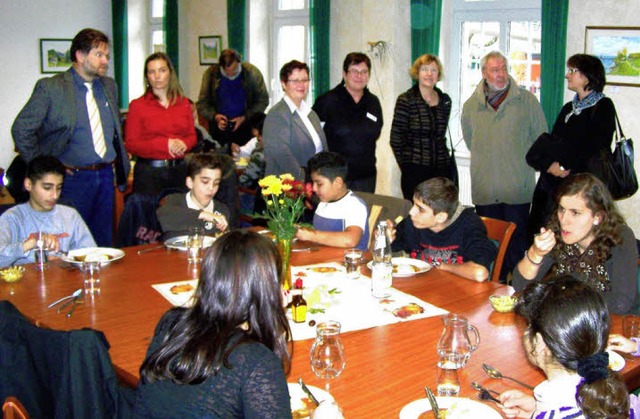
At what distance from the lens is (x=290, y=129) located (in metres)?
4.95

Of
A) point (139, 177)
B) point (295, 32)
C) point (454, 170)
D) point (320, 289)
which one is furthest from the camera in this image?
point (295, 32)

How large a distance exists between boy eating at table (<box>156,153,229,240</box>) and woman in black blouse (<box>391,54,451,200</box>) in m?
1.89

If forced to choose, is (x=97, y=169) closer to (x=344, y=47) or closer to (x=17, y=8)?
(x=344, y=47)

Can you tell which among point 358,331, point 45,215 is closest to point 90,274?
point 45,215

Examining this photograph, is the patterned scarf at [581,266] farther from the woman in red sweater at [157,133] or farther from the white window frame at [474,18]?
the white window frame at [474,18]

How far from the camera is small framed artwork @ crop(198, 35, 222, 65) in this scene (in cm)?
994

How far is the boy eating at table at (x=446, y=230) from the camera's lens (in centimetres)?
340

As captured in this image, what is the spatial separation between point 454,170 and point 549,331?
4.10m

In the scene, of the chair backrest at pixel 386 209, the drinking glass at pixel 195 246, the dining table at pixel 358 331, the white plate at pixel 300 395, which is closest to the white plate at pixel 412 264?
the dining table at pixel 358 331

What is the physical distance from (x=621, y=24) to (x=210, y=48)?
19.4 feet

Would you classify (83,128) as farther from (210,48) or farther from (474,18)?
(210,48)

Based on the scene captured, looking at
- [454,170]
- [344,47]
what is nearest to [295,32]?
[344,47]

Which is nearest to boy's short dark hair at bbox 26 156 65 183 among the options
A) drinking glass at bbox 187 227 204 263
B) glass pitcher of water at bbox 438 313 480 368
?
drinking glass at bbox 187 227 204 263

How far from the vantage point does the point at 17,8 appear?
35.4 ft
